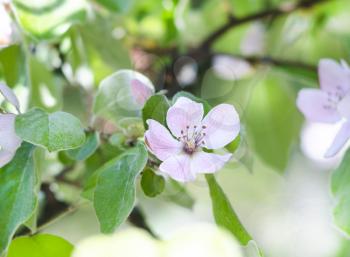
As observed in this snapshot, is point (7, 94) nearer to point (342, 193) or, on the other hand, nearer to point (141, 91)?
point (141, 91)

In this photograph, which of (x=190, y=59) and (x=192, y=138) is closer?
(x=192, y=138)

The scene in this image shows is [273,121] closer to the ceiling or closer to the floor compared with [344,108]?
closer to the floor

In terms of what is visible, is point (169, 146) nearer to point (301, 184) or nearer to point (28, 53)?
point (28, 53)

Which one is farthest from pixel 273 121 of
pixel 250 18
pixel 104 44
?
pixel 104 44

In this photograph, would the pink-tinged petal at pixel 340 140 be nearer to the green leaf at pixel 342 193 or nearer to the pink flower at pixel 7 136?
the green leaf at pixel 342 193

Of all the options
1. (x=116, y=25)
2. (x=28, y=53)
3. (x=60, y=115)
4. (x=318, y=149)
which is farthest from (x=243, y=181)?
(x=60, y=115)

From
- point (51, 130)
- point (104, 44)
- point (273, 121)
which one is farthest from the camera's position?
point (273, 121)

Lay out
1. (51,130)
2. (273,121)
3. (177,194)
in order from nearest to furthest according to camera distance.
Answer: (51,130) < (177,194) < (273,121)
